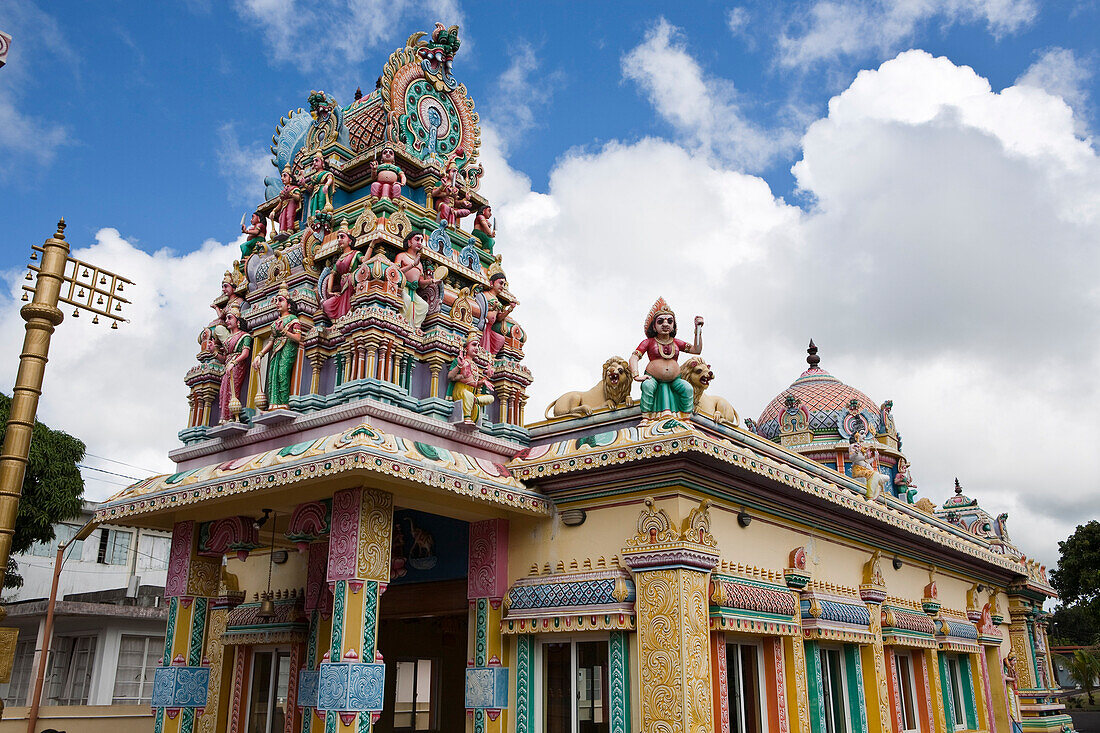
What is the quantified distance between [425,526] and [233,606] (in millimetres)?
4436

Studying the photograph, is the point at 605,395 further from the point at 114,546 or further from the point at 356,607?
the point at 114,546

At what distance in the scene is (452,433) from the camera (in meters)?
11.2

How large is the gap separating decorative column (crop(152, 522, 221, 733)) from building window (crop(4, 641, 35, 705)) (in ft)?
49.9

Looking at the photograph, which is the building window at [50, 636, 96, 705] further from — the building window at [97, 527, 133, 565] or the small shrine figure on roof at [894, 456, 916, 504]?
the small shrine figure on roof at [894, 456, 916, 504]

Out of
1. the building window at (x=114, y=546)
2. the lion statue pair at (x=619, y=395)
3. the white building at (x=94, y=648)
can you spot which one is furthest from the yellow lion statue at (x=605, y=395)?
the building window at (x=114, y=546)

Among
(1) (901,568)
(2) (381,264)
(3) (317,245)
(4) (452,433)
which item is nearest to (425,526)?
(4) (452,433)

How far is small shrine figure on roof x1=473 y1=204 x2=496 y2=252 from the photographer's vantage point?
14508 millimetres

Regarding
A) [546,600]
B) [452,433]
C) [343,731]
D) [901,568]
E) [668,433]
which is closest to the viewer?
[343,731]

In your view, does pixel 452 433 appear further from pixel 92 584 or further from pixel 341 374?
pixel 92 584

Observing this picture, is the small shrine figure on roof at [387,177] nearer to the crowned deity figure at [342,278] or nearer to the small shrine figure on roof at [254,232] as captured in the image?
the crowned deity figure at [342,278]

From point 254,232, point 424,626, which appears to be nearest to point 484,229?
point 254,232

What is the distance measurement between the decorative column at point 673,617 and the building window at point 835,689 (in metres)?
4.02

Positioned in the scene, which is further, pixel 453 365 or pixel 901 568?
pixel 901 568

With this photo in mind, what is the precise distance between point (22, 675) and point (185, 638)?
664 inches
